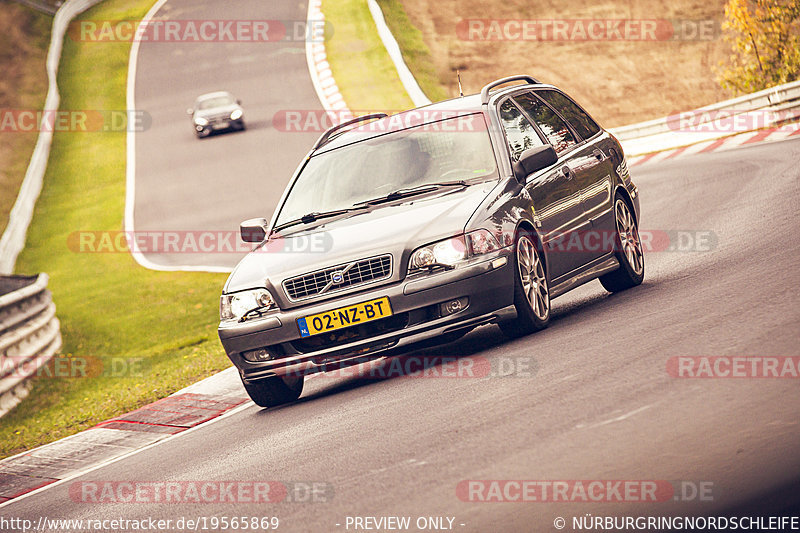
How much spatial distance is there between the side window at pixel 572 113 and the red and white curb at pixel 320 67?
68.7ft

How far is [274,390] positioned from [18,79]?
3751cm

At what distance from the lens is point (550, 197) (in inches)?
345

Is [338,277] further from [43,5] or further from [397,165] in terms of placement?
[43,5]

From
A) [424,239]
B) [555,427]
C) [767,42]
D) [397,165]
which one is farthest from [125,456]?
[767,42]

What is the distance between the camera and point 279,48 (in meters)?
41.2

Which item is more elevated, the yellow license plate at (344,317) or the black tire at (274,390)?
the yellow license plate at (344,317)

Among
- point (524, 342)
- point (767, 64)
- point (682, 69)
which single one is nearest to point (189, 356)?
point (524, 342)

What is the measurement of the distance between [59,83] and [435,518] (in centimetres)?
4055

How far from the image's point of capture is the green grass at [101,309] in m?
11.3

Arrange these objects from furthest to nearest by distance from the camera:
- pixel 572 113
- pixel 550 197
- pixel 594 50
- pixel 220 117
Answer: pixel 594 50 < pixel 220 117 < pixel 572 113 < pixel 550 197

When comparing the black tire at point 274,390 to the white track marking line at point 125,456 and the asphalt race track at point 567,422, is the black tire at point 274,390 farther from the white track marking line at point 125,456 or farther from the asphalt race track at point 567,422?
the white track marking line at point 125,456

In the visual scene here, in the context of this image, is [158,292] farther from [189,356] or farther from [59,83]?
[59,83]

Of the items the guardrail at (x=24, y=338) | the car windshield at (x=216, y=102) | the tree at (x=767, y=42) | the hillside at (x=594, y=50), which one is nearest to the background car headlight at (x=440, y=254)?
the guardrail at (x=24, y=338)

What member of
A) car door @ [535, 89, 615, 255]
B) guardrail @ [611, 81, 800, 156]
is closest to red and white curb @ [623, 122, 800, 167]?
guardrail @ [611, 81, 800, 156]
